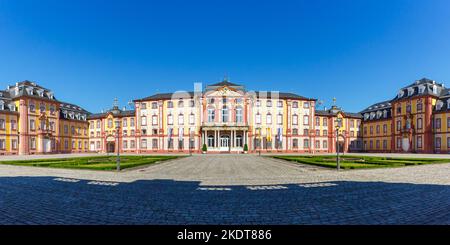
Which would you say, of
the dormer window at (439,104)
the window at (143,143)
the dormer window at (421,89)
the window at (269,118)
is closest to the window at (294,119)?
the window at (269,118)

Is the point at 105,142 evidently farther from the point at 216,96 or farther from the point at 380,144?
the point at 380,144

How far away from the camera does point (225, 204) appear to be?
7.23 meters

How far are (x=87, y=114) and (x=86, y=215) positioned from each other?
77.4 metres

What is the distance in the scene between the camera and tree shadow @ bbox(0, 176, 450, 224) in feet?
19.2

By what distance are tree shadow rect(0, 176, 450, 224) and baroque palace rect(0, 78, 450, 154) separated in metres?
40.5

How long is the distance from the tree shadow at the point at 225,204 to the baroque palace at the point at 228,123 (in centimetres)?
4051

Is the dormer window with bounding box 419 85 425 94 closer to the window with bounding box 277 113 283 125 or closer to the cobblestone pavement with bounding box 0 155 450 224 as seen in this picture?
the window with bounding box 277 113 283 125

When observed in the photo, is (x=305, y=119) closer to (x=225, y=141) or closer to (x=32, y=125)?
(x=225, y=141)

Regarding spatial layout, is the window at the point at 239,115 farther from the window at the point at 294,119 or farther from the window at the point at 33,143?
the window at the point at 33,143

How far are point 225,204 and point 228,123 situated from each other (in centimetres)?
4902

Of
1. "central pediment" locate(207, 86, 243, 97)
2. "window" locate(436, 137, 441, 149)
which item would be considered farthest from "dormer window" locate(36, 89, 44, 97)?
"window" locate(436, 137, 441, 149)

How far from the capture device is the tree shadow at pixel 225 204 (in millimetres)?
5848

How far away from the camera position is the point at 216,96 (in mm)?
56906
